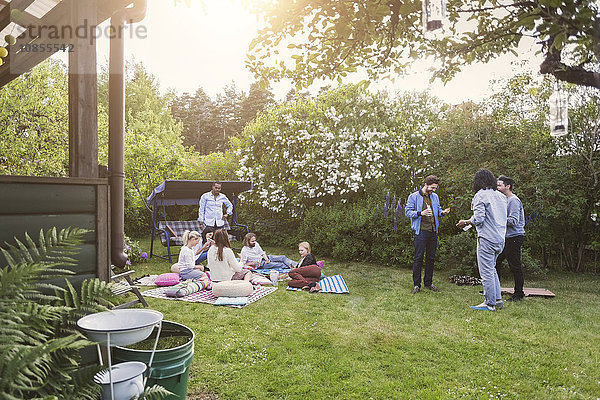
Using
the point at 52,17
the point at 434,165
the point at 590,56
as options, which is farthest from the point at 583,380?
the point at 434,165

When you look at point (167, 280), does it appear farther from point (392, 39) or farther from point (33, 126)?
point (33, 126)

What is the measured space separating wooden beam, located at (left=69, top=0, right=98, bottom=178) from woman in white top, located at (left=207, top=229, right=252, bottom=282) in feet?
12.2

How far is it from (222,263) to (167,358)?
4.01 metres

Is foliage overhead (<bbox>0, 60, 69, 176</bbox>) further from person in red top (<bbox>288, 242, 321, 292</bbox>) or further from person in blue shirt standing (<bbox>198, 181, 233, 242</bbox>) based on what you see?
person in red top (<bbox>288, 242, 321, 292</bbox>)

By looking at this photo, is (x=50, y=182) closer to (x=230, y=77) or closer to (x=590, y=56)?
(x=590, y=56)

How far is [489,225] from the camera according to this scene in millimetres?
5160

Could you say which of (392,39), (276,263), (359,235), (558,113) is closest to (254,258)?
(276,263)

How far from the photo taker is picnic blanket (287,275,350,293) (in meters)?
6.23

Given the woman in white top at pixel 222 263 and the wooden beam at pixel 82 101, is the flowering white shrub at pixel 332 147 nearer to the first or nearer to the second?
the woman in white top at pixel 222 263

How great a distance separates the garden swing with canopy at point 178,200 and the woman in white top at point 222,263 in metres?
2.73

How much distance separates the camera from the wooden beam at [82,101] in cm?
277

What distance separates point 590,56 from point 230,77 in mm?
44071

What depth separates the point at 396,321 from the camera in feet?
15.5

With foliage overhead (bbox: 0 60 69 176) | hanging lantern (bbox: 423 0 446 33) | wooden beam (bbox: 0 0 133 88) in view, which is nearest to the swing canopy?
foliage overhead (bbox: 0 60 69 176)
